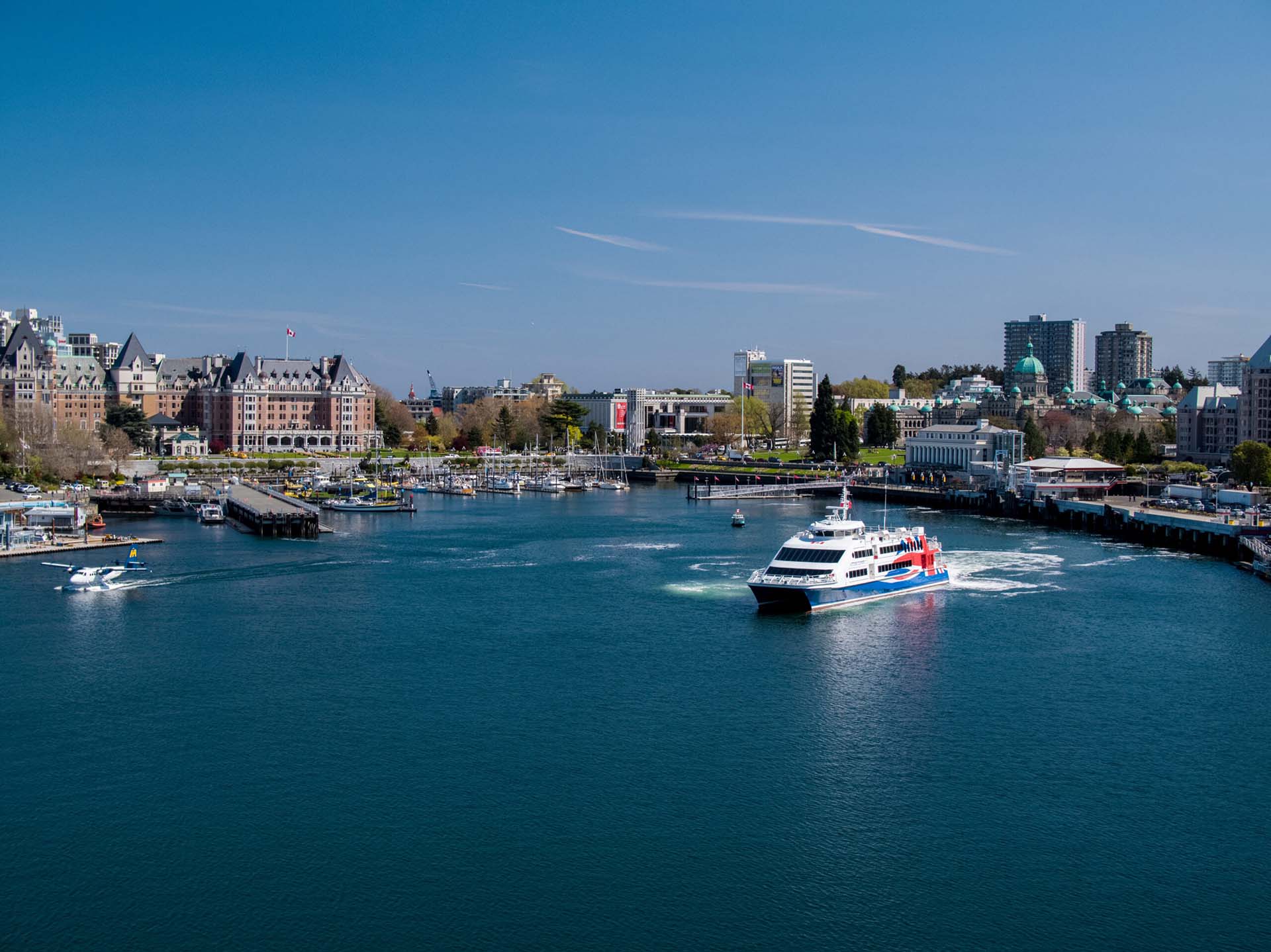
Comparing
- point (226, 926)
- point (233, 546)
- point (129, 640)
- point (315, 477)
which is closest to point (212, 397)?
point (315, 477)

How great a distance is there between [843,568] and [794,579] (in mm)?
2062

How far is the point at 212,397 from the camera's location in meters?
109

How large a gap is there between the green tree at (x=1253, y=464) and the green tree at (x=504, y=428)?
70.6 metres

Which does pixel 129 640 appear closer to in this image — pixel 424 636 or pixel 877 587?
pixel 424 636

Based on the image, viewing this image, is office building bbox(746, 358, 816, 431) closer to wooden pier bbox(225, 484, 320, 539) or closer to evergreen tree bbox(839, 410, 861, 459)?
evergreen tree bbox(839, 410, 861, 459)

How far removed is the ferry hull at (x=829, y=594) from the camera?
35844mm

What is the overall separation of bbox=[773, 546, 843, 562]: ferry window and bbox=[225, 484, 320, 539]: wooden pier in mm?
27099

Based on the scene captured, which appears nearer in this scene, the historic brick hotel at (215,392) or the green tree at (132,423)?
the green tree at (132,423)

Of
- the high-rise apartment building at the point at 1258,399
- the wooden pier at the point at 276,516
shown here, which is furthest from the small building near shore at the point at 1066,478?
the wooden pier at the point at 276,516

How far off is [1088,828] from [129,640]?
23.6 metres

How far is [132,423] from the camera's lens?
316ft

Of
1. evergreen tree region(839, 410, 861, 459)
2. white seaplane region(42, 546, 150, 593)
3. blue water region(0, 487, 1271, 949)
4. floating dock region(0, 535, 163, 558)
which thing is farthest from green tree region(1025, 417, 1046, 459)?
white seaplane region(42, 546, 150, 593)

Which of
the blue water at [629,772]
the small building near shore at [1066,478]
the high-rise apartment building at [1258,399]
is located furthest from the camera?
the high-rise apartment building at [1258,399]

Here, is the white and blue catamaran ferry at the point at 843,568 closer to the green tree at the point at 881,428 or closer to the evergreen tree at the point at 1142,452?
the evergreen tree at the point at 1142,452
